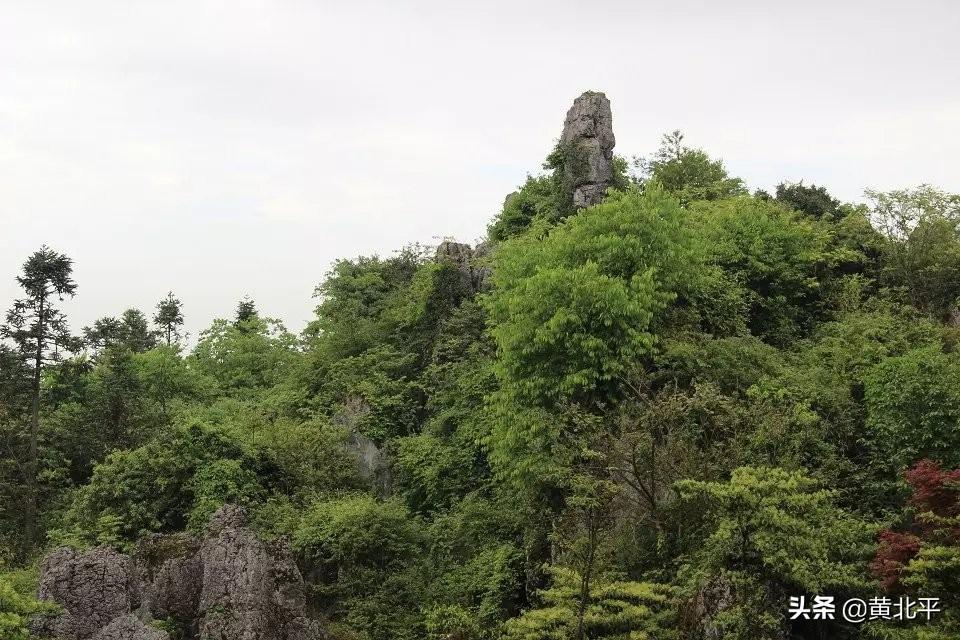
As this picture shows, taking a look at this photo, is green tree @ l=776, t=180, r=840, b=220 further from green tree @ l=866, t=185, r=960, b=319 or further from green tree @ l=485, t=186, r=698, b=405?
green tree @ l=485, t=186, r=698, b=405

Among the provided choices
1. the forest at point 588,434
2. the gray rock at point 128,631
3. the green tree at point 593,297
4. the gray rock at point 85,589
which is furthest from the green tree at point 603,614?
the gray rock at point 85,589

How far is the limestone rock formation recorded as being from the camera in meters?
37.0

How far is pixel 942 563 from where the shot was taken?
1590 cm

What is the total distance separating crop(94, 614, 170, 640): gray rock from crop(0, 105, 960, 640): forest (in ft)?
7.03

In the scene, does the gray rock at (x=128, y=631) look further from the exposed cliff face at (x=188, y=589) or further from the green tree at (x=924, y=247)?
the green tree at (x=924, y=247)

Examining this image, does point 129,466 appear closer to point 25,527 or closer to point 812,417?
point 25,527

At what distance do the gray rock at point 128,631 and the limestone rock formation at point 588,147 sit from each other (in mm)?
23008

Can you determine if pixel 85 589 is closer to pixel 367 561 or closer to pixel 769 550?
pixel 367 561

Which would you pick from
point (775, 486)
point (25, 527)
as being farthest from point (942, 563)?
point (25, 527)

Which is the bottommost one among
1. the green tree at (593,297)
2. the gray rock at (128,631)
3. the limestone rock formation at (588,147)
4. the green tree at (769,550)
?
the gray rock at (128,631)

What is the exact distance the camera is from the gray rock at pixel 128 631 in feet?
75.5

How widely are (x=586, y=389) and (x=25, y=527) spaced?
24170 millimetres

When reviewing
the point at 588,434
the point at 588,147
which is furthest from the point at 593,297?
the point at 588,147

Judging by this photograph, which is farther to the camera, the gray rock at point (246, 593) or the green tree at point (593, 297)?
the green tree at point (593, 297)
